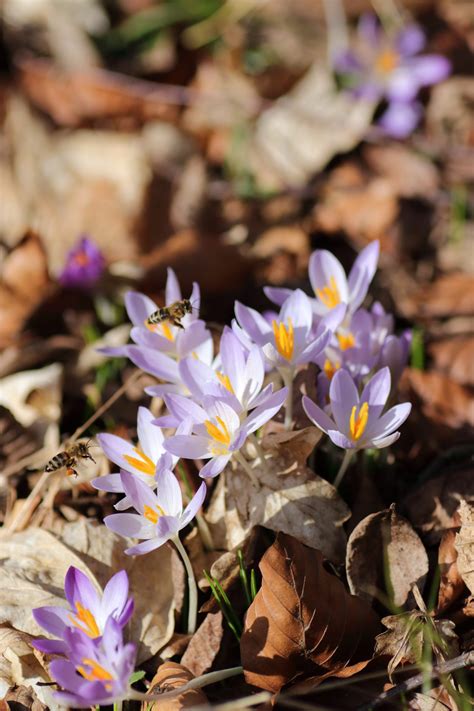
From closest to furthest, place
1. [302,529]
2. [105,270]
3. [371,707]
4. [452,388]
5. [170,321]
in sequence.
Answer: [371,707] → [302,529] → [170,321] → [452,388] → [105,270]

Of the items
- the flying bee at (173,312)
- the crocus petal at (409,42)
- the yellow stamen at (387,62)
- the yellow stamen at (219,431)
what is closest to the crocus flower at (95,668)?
the yellow stamen at (219,431)

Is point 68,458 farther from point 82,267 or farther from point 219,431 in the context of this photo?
point 82,267

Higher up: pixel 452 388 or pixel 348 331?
pixel 348 331

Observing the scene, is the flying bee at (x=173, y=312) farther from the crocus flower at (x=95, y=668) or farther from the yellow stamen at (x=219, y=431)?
the crocus flower at (x=95, y=668)

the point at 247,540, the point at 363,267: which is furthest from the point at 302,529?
the point at 363,267

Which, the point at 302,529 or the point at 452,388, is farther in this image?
the point at 452,388

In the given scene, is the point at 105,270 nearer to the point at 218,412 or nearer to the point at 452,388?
the point at 452,388

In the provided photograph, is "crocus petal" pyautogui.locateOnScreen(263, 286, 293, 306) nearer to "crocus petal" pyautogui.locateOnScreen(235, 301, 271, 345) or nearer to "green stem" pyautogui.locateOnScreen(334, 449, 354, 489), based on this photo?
"crocus petal" pyautogui.locateOnScreen(235, 301, 271, 345)
